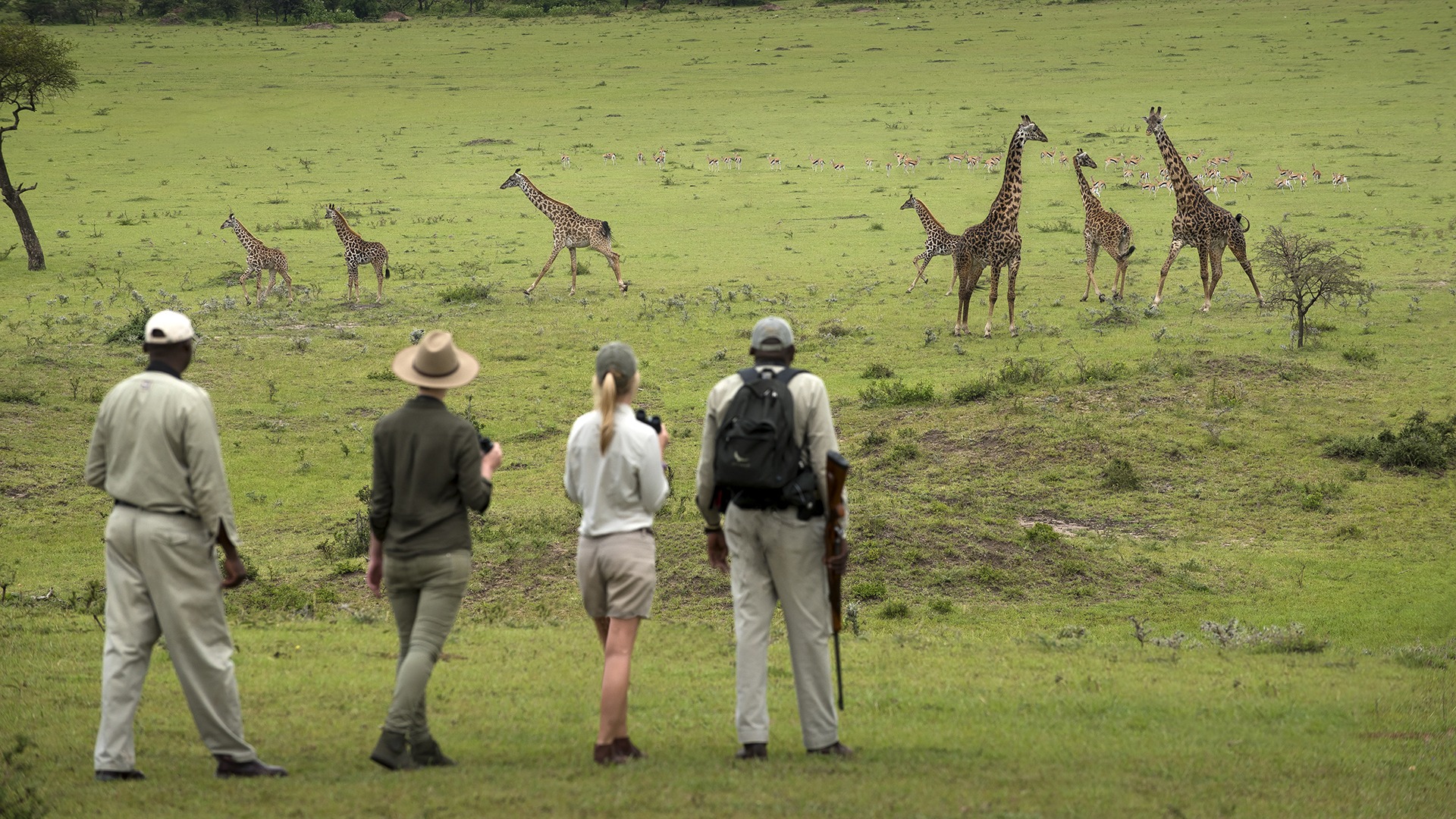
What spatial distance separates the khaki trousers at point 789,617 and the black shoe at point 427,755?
1416 mm

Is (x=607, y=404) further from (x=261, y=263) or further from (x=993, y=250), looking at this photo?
(x=261, y=263)

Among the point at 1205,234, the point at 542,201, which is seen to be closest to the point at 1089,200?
the point at 1205,234

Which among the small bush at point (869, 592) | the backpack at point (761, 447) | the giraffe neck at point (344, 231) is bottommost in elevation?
the small bush at point (869, 592)

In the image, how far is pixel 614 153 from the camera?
46000 mm

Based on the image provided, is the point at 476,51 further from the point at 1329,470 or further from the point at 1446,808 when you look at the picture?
the point at 1446,808

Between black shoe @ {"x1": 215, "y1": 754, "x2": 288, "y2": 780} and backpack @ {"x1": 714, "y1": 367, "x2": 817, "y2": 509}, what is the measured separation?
2.44m

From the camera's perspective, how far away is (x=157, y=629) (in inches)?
244

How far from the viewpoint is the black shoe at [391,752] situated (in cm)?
612

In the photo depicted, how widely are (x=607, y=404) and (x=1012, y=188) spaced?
17918 mm

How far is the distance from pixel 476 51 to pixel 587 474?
6756cm

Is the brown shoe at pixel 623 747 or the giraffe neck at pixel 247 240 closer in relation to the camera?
the brown shoe at pixel 623 747

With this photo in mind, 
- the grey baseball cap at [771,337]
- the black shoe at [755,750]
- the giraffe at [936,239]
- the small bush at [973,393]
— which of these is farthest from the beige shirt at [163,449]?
the giraffe at [936,239]

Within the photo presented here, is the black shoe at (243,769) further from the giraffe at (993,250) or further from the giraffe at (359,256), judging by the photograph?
the giraffe at (359,256)

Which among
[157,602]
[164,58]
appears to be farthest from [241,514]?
[164,58]
